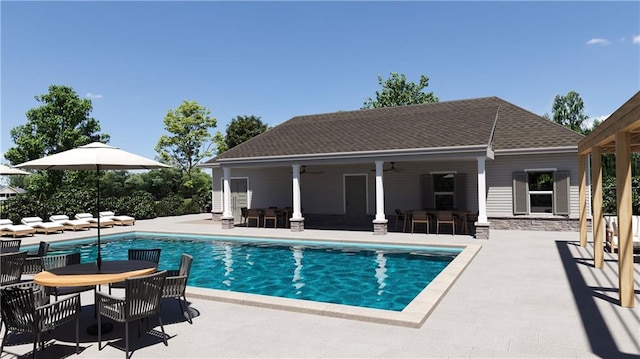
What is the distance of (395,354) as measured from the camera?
4340 mm

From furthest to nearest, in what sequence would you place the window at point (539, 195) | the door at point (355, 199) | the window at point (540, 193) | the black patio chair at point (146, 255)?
1. the door at point (355, 199)
2. the window at point (539, 195)
3. the window at point (540, 193)
4. the black patio chair at point (146, 255)

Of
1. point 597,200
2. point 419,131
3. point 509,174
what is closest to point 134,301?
point 597,200

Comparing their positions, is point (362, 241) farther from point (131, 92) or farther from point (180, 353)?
point (131, 92)

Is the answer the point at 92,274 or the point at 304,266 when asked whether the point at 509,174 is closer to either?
the point at 304,266

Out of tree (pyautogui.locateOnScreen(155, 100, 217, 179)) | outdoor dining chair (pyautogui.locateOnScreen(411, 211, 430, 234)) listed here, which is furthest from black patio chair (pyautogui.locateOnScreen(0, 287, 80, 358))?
tree (pyautogui.locateOnScreen(155, 100, 217, 179))

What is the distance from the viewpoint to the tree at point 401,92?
143 feet

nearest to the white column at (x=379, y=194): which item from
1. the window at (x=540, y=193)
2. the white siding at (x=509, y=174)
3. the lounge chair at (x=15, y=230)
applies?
the white siding at (x=509, y=174)

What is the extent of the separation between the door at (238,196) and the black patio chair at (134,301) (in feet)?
54.9

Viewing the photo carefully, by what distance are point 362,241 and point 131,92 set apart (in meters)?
25.8

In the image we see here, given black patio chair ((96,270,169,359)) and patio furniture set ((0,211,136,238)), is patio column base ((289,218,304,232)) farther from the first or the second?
black patio chair ((96,270,169,359))

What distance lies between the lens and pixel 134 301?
15.7 ft

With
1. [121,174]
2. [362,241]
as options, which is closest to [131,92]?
[121,174]

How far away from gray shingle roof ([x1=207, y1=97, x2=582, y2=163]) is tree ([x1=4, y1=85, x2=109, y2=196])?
15.4 meters

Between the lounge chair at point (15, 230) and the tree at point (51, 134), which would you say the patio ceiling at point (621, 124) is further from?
the tree at point (51, 134)
